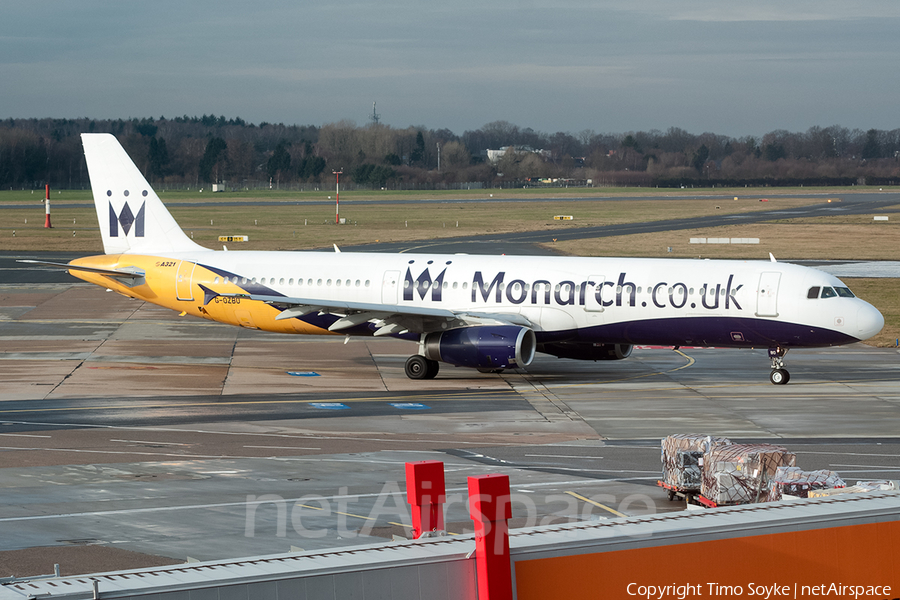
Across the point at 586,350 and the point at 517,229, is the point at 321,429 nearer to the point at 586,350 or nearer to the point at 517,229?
the point at 586,350

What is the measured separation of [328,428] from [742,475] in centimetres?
1449

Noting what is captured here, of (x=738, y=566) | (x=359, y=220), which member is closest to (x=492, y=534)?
(x=738, y=566)

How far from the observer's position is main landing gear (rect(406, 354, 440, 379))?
40.2 meters

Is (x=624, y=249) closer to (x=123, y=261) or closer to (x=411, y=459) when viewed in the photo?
(x=123, y=261)

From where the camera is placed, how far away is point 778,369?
39.9 m

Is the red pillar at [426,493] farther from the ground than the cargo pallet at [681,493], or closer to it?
farther from the ground

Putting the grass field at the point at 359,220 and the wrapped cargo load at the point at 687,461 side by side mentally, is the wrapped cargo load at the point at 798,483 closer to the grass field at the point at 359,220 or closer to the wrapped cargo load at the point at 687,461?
the wrapped cargo load at the point at 687,461

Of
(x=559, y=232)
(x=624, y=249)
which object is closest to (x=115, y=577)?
(x=624, y=249)

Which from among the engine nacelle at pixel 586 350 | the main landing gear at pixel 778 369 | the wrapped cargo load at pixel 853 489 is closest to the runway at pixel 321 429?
the main landing gear at pixel 778 369

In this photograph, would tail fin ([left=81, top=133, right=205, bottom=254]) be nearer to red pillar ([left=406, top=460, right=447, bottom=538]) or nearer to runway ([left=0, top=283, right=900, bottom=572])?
runway ([left=0, top=283, right=900, bottom=572])

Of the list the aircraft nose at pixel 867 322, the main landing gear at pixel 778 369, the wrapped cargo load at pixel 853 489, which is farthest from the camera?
the main landing gear at pixel 778 369

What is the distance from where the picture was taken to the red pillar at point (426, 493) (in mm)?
12000

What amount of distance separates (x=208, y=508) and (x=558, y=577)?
38.9ft

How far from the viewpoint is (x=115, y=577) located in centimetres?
1044
